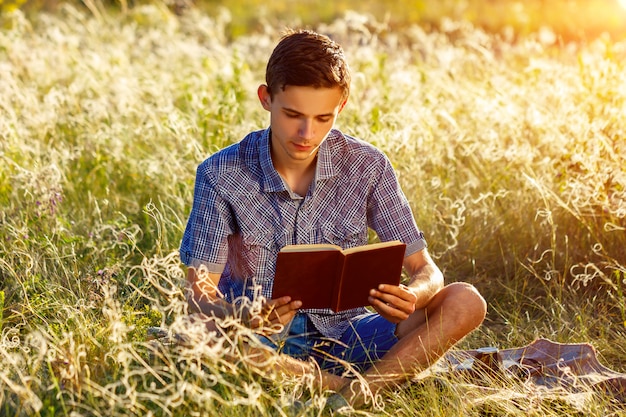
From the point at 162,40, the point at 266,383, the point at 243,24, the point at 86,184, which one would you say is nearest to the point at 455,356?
the point at 266,383

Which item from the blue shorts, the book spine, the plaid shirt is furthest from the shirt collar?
the book spine

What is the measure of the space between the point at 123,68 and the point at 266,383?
4.29 meters

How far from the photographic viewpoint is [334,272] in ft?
10.2

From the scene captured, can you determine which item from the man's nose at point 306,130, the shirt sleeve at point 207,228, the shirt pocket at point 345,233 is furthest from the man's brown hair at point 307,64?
the shirt pocket at point 345,233

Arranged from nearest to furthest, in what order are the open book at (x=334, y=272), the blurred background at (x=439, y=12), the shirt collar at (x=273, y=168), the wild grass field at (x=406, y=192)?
the open book at (x=334, y=272) → the wild grass field at (x=406, y=192) → the shirt collar at (x=273, y=168) → the blurred background at (x=439, y=12)

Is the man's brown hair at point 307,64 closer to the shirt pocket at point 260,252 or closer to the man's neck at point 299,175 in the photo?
the man's neck at point 299,175

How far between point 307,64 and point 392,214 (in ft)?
2.40

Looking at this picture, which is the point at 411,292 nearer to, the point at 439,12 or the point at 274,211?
the point at 274,211

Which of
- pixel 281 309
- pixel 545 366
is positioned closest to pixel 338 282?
pixel 281 309

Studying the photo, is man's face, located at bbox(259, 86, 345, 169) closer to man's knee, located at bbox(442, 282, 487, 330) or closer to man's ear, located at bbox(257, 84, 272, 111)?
man's ear, located at bbox(257, 84, 272, 111)

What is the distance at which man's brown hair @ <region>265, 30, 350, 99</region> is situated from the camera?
11.1 feet

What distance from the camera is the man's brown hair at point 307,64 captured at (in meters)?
3.38

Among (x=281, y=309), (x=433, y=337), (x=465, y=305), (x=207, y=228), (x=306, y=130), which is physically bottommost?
(x=433, y=337)

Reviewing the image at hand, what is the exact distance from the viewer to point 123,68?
7.12 m
